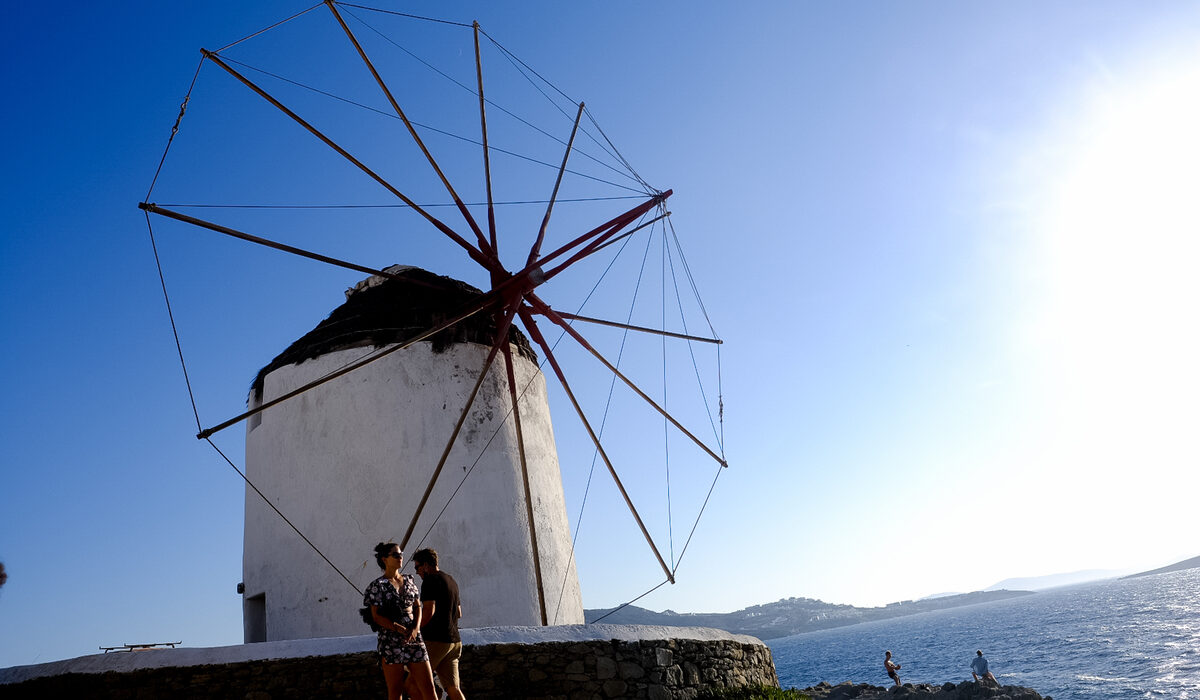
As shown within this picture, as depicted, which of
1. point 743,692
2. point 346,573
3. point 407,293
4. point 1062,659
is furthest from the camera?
point 1062,659

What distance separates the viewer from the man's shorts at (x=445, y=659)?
5.42 metres

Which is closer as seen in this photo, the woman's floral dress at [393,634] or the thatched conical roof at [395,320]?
the woman's floral dress at [393,634]

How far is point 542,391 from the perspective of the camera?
1146 cm

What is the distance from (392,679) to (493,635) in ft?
5.88

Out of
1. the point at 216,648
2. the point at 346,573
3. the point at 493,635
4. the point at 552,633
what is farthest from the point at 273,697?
the point at 346,573

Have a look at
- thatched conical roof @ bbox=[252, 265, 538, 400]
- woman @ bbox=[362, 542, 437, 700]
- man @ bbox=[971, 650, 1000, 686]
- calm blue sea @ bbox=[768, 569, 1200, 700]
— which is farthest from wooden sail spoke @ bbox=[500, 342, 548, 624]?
calm blue sea @ bbox=[768, 569, 1200, 700]

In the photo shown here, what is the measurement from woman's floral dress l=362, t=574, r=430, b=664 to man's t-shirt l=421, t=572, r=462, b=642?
347mm

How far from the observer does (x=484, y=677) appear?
655 cm

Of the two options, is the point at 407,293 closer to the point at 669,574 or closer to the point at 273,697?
the point at 669,574

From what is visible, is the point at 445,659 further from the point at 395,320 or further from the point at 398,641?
the point at 395,320

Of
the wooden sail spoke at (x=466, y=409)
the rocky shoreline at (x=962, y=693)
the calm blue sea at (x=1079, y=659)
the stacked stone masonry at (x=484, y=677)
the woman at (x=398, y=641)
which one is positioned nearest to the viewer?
the woman at (x=398, y=641)

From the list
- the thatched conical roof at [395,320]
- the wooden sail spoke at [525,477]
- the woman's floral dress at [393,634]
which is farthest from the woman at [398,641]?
the thatched conical roof at [395,320]

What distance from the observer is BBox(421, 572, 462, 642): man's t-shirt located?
5422 mm

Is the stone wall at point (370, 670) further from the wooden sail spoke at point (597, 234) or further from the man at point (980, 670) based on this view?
the man at point (980, 670)
